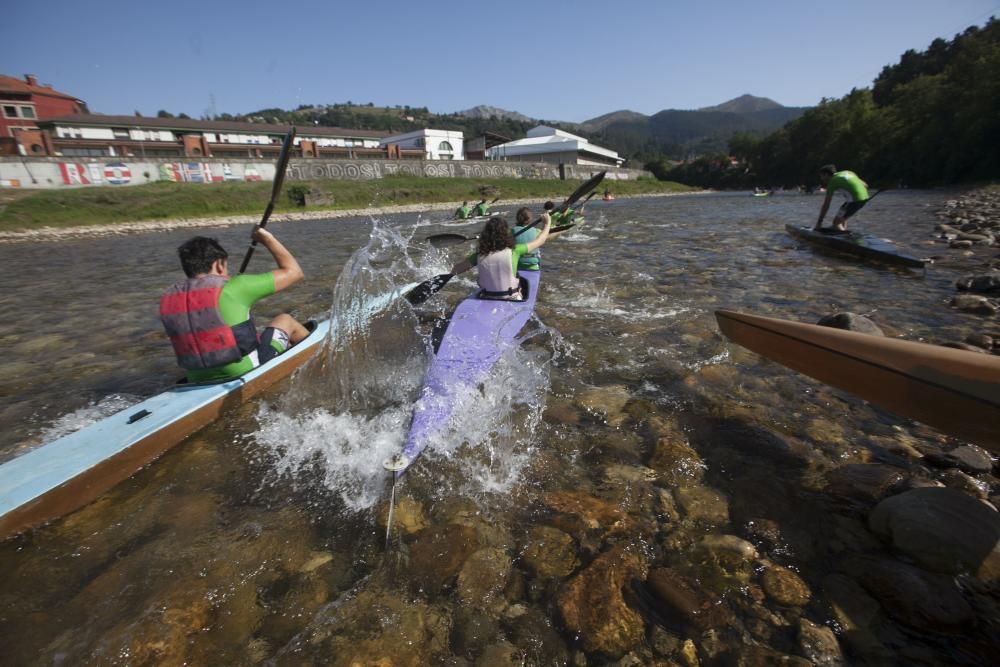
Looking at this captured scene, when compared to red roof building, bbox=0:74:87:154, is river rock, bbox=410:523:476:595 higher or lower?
lower

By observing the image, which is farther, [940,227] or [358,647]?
[940,227]

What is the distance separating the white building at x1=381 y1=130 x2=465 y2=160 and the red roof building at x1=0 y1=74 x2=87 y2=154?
38195mm

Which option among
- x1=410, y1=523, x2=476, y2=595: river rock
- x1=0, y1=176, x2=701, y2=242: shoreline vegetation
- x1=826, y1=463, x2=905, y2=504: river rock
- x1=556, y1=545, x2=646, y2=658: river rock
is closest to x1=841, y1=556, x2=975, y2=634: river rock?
x1=826, y1=463, x2=905, y2=504: river rock

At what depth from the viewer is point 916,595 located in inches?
89.7

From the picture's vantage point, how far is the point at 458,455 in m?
3.78

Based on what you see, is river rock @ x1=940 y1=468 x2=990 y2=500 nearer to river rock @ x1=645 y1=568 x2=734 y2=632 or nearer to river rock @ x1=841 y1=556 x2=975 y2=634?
river rock @ x1=841 y1=556 x2=975 y2=634

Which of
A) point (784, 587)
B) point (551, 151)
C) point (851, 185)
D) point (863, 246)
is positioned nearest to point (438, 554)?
point (784, 587)

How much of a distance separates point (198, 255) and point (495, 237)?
3.39 meters

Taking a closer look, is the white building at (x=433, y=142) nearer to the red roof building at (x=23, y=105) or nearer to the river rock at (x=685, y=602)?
the red roof building at (x=23, y=105)

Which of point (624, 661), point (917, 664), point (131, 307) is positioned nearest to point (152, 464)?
point (624, 661)

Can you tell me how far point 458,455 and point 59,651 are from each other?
2.52 m

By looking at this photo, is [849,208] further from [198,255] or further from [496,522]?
[198,255]

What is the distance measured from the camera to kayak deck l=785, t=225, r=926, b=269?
9.39 meters

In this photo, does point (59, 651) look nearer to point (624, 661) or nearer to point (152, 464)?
point (152, 464)
